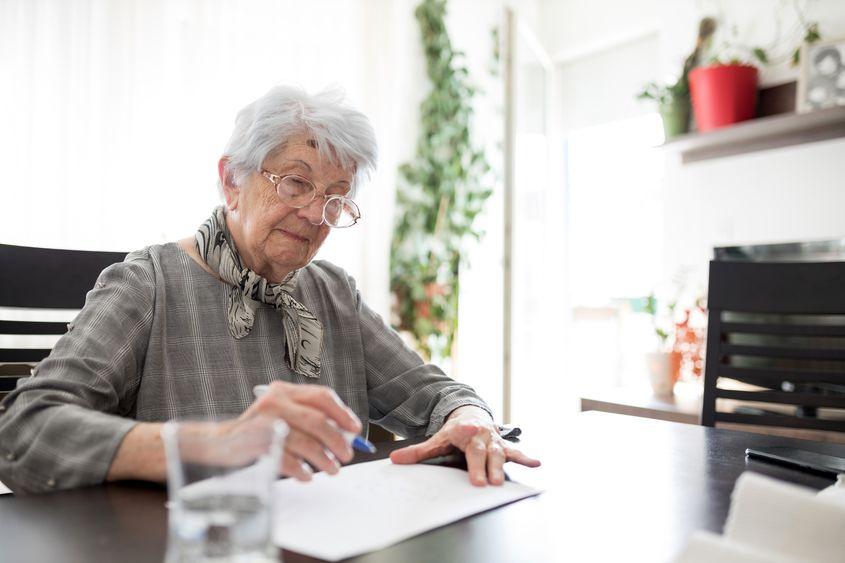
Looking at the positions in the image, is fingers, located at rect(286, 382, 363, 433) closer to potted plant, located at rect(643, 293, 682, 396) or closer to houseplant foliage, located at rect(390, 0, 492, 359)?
potted plant, located at rect(643, 293, 682, 396)

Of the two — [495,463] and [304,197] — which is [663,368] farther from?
[495,463]

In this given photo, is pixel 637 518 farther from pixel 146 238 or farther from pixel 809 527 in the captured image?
pixel 146 238

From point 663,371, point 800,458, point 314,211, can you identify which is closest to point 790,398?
point 800,458

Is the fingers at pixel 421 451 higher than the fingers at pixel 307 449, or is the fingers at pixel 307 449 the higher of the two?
the fingers at pixel 307 449

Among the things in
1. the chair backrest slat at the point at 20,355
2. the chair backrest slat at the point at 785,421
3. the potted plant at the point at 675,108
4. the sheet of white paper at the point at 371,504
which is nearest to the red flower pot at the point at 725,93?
the potted plant at the point at 675,108

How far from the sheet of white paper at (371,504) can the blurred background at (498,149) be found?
82 cm

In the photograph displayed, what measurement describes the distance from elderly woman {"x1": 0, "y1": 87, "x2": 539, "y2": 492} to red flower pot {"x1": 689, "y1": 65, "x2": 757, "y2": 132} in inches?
93.5

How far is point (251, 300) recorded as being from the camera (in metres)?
1.21

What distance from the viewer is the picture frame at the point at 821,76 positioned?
9.24 ft

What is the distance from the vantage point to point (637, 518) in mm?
695

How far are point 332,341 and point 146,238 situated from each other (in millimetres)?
1363

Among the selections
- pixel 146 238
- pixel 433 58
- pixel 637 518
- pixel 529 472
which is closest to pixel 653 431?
pixel 529 472

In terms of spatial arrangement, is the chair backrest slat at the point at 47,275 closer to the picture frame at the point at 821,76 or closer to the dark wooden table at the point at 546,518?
the dark wooden table at the point at 546,518

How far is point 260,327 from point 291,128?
14.2 inches
